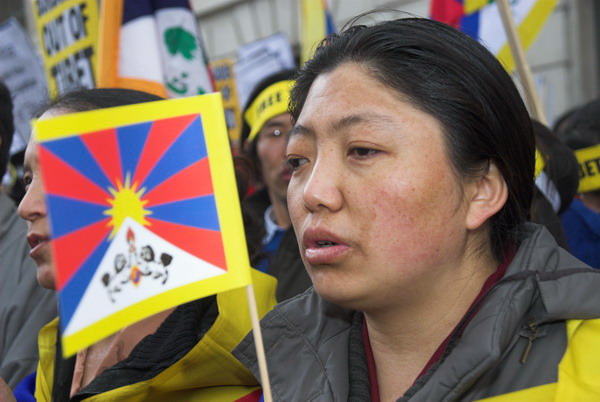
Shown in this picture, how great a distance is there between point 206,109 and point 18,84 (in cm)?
366

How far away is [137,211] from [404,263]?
21.5 inches

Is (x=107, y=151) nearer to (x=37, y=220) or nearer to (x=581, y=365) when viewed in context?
(x=37, y=220)

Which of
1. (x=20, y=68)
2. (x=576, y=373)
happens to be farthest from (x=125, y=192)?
(x=20, y=68)

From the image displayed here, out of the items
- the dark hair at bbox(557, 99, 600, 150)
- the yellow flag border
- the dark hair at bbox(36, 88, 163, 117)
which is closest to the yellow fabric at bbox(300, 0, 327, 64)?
the yellow flag border

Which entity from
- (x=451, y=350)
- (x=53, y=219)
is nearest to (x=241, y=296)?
(x=451, y=350)

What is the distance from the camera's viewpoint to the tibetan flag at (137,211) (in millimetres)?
1290

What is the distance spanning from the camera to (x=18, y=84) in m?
4.73

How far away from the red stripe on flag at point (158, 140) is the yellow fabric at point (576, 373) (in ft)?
2.54

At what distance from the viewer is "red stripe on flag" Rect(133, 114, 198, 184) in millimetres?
1429

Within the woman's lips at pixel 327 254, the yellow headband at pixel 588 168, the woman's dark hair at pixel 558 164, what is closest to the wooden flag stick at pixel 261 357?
the woman's lips at pixel 327 254

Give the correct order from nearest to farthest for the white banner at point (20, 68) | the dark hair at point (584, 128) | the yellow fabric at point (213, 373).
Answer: the yellow fabric at point (213, 373), the dark hair at point (584, 128), the white banner at point (20, 68)

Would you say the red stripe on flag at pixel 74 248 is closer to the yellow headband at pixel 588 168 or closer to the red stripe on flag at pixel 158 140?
the red stripe on flag at pixel 158 140

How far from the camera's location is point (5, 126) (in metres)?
3.08

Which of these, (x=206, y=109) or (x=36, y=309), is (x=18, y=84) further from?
(x=206, y=109)
